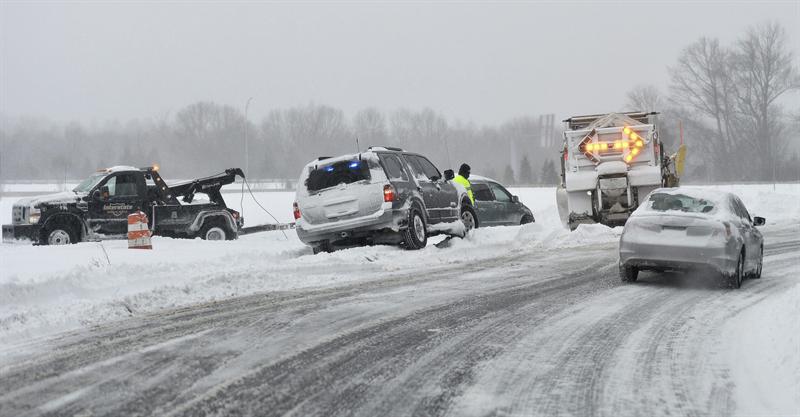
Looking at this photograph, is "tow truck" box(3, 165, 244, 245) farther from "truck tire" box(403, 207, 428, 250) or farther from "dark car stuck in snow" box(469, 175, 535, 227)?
"truck tire" box(403, 207, 428, 250)

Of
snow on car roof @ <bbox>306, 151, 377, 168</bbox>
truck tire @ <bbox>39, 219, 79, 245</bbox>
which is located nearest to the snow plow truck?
snow on car roof @ <bbox>306, 151, 377, 168</bbox>

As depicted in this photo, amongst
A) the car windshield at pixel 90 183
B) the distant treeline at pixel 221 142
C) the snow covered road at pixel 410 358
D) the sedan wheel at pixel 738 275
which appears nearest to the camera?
the snow covered road at pixel 410 358

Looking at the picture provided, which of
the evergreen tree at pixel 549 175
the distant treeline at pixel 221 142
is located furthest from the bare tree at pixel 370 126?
the evergreen tree at pixel 549 175

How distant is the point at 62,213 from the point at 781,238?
56.5 ft

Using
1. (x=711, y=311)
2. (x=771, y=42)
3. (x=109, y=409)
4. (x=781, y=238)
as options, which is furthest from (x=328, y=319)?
(x=771, y=42)

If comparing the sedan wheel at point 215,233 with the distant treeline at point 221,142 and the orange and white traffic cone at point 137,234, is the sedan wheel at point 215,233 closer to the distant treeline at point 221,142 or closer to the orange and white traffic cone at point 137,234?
the orange and white traffic cone at point 137,234

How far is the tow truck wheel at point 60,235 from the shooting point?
16.1 m

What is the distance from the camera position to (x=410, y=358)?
5508mm

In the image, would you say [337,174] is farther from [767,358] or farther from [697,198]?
[767,358]

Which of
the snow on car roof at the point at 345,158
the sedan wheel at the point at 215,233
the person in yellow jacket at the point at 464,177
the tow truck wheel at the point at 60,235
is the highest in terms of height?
the snow on car roof at the point at 345,158

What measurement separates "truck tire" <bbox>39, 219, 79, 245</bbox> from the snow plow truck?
11.4 metres

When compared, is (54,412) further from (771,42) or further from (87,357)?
(771,42)

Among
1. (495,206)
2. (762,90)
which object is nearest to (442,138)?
(762,90)

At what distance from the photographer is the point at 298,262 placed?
11.3 metres
